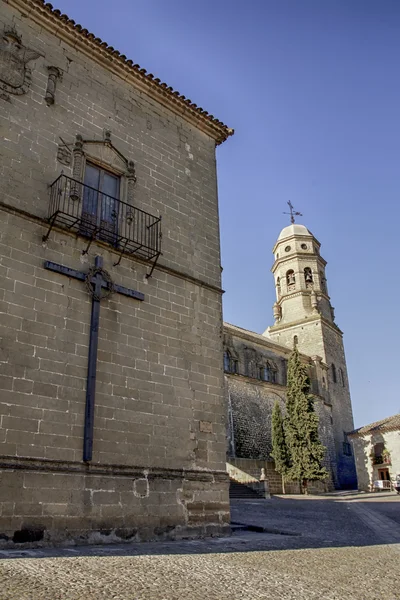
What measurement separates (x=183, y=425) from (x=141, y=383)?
1.14m

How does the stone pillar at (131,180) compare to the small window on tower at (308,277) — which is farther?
the small window on tower at (308,277)

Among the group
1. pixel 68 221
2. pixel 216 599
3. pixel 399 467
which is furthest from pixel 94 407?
pixel 399 467

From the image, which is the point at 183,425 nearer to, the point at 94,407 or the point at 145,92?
the point at 94,407

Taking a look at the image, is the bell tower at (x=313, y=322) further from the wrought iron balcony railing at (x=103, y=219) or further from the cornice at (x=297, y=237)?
the wrought iron balcony railing at (x=103, y=219)

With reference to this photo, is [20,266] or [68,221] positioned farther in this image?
[68,221]

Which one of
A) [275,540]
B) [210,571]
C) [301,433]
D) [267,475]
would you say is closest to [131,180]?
[275,540]

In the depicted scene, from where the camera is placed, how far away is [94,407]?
7785 mm

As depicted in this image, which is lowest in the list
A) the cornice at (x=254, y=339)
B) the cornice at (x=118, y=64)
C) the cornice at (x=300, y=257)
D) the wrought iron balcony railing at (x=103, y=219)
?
the wrought iron balcony railing at (x=103, y=219)

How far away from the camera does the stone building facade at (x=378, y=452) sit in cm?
3275

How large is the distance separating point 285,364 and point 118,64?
3236cm

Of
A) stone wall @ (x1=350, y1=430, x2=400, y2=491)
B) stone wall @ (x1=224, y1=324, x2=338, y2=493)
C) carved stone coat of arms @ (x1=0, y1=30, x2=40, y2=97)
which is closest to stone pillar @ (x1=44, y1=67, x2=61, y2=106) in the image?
carved stone coat of arms @ (x1=0, y1=30, x2=40, y2=97)

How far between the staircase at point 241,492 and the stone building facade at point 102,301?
13856 mm

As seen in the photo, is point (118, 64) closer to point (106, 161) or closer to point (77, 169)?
point (106, 161)

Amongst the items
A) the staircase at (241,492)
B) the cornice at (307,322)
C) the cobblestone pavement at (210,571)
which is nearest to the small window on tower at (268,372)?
the cornice at (307,322)
